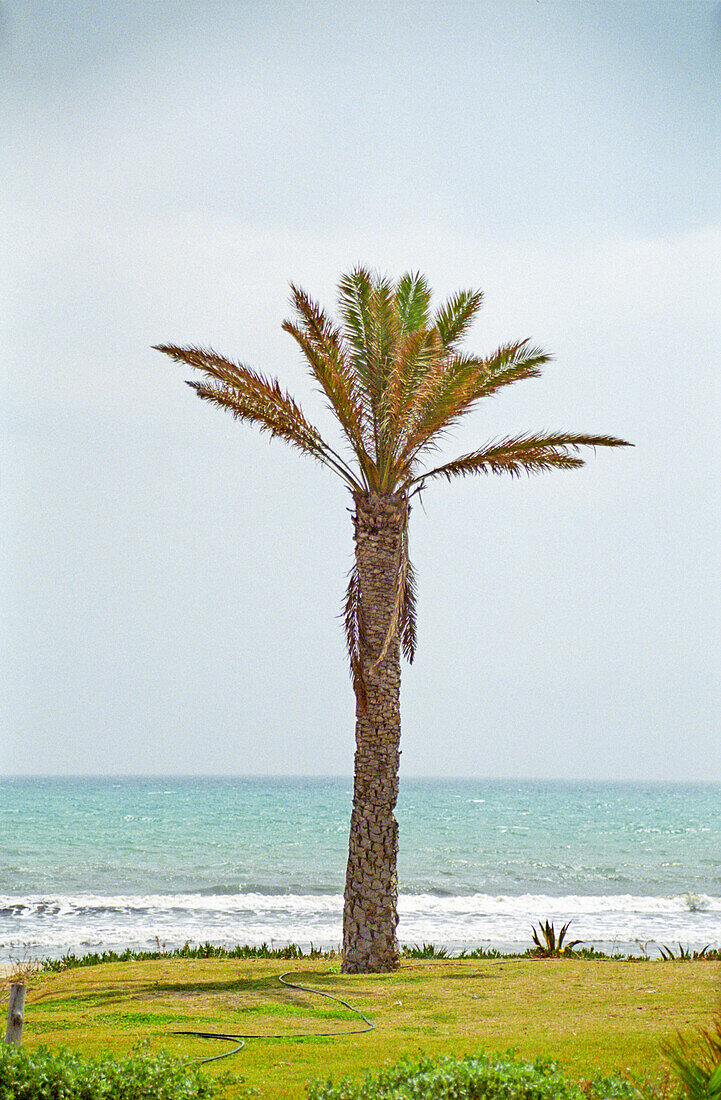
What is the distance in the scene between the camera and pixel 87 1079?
464 centimetres

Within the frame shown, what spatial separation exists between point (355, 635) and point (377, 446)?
2020mm

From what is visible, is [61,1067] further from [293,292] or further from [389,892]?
[293,292]

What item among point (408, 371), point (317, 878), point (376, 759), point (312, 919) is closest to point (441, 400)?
point (408, 371)

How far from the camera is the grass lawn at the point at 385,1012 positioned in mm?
5887

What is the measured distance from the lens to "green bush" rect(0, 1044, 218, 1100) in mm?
4578

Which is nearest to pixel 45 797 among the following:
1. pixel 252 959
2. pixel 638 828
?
pixel 638 828

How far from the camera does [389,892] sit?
31.0 ft

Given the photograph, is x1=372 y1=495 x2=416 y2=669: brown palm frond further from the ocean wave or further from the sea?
the ocean wave

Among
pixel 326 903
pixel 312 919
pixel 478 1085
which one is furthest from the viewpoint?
A: pixel 326 903

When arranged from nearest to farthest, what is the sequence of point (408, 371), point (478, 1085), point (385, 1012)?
point (478, 1085) < point (385, 1012) < point (408, 371)

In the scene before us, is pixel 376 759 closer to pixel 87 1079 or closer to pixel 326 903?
pixel 87 1079

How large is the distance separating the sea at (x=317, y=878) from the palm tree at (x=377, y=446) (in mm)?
5047

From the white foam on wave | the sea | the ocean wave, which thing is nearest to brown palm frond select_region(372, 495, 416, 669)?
the sea

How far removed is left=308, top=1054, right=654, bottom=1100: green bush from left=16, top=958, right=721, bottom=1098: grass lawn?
542 millimetres
